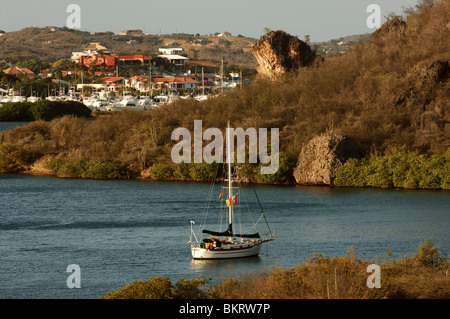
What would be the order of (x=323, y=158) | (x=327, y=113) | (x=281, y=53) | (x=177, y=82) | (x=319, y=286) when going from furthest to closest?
(x=177, y=82) < (x=281, y=53) < (x=327, y=113) < (x=323, y=158) < (x=319, y=286)

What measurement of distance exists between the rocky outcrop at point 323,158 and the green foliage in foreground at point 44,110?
237 ft

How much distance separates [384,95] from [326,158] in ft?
46.1

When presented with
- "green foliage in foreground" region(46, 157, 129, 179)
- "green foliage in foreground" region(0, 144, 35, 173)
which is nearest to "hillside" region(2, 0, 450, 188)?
"green foliage in foreground" region(0, 144, 35, 173)

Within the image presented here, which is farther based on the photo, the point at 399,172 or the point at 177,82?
the point at 177,82

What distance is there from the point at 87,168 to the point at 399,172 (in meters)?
31.0

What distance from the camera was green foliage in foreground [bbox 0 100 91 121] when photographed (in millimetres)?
138875

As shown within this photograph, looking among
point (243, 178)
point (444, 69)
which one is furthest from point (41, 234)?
point (444, 69)

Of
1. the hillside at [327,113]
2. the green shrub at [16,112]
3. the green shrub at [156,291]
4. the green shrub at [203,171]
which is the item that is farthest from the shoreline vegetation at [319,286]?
the green shrub at [16,112]

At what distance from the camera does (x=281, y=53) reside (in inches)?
3605

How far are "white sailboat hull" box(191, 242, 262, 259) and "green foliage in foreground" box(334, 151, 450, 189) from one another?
27262mm

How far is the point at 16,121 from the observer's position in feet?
490

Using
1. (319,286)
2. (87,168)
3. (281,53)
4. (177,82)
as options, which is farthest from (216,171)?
(177,82)

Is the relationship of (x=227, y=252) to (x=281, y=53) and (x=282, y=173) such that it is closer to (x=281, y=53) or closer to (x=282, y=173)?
(x=282, y=173)

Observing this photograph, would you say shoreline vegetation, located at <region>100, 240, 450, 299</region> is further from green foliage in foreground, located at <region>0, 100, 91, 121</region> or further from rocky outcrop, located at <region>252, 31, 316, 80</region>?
green foliage in foreground, located at <region>0, 100, 91, 121</region>
